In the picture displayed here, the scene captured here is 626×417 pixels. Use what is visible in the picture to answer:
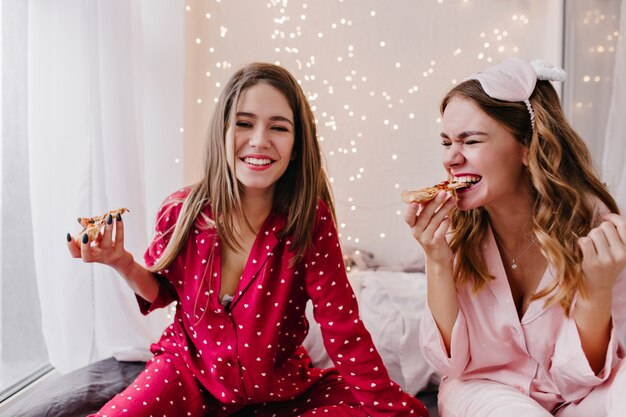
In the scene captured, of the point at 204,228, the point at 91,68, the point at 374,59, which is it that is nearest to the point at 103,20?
the point at 91,68

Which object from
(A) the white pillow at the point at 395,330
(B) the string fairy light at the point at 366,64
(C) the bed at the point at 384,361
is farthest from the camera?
(B) the string fairy light at the point at 366,64

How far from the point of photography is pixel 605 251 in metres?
1.10

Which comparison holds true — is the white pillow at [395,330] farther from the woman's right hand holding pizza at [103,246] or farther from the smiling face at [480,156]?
the woman's right hand holding pizza at [103,246]

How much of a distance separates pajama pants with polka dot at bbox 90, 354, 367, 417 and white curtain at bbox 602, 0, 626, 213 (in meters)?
1.04

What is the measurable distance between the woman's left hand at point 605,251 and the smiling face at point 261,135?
682mm

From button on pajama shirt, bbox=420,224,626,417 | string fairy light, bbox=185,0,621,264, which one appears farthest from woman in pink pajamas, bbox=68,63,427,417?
string fairy light, bbox=185,0,621,264

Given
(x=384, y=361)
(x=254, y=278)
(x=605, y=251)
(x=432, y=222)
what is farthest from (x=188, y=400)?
(x=605, y=251)

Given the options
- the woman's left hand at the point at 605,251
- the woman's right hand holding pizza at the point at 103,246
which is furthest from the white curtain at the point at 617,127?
the woman's right hand holding pizza at the point at 103,246

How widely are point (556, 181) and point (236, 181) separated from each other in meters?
0.73

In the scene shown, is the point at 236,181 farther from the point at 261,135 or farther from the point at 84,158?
the point at 84,158

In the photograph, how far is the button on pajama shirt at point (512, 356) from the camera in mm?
1181

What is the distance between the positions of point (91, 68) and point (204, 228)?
2.10ft

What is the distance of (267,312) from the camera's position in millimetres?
1318

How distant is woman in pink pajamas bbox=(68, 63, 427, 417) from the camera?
1273 millimetres
